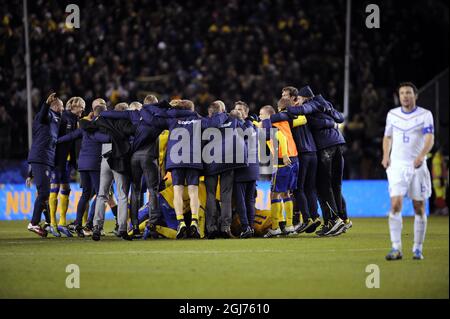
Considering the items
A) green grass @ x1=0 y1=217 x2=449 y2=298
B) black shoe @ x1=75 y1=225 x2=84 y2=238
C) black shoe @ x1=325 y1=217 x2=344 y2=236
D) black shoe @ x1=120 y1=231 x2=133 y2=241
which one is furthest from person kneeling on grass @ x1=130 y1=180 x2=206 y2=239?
black shoe @ x1=325 y1=217 x2=344 y2=236

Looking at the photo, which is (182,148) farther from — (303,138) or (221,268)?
(221,268)

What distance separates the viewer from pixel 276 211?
54.1 ft

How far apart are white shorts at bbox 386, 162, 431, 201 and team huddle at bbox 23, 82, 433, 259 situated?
4.51 m

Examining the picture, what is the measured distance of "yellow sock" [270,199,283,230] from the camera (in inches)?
645

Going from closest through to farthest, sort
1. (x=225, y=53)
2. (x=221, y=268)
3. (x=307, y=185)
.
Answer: (x=221, y=268) < (x=307, y=185) < (x=225, y=53)

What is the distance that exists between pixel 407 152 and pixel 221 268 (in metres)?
2.65

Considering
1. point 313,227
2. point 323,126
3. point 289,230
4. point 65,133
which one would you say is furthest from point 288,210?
point 65,133

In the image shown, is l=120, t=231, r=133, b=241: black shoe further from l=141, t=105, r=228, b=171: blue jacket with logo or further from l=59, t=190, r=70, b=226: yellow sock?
l=59, t=190, r=70, b=226: yellow sock

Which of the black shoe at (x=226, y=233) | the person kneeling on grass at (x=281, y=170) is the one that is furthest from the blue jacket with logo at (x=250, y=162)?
the black shoe at (x=226, y=233)

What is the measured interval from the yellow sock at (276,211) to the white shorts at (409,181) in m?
4.80

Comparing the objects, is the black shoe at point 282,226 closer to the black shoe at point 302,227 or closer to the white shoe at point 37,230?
the black shoe at point 302,227

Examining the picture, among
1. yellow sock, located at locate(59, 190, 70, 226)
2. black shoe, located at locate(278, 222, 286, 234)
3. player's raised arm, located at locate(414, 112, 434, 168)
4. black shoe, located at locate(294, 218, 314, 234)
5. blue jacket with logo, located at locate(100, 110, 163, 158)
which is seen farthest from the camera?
yellow sock, located at locate(59, 190, 70, 226)

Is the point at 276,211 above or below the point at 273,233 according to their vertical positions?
above

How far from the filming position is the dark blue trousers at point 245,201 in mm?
15977
